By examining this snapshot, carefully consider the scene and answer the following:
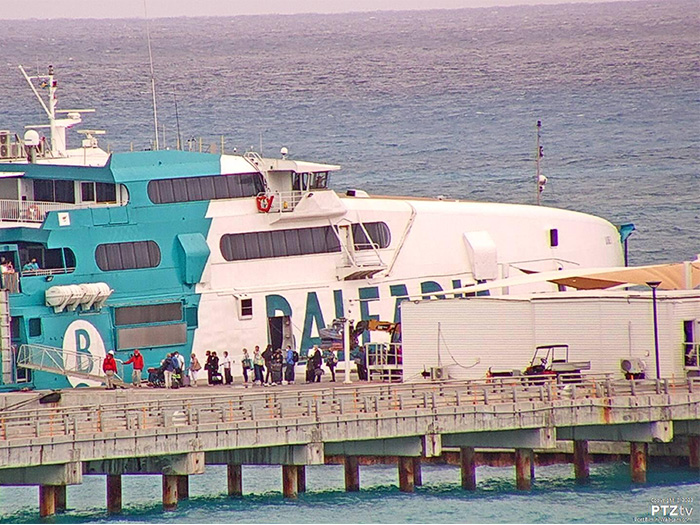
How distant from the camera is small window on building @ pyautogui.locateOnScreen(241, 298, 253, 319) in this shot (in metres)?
61.9

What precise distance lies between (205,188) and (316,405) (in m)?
11.7

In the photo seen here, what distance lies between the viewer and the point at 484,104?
165 meters

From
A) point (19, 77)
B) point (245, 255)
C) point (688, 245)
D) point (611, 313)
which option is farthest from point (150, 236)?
point (19, 77)

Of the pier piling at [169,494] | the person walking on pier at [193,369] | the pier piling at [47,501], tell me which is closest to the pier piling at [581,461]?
the pier piling at [169,494]

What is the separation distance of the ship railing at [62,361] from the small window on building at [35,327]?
34 cm

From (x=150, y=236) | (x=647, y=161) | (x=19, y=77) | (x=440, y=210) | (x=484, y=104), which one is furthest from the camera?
(x=19, y=77)

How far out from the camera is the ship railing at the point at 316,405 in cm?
4984

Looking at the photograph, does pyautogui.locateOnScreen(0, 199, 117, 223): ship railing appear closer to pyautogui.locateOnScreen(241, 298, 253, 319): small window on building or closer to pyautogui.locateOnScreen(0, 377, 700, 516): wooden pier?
pyautogui.locateOnScreen(241, 298, 253, 319): small window on building

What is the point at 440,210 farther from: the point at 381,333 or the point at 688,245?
the point at 688,245

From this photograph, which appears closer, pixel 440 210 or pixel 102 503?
pixel 102 503

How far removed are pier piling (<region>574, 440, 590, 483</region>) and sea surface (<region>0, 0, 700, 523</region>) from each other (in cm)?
36

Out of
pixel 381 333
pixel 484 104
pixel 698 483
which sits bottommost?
pixel 698 483

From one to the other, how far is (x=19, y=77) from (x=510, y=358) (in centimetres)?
14128

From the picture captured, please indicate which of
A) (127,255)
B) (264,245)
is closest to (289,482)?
(127,255)
